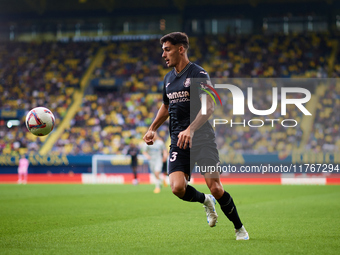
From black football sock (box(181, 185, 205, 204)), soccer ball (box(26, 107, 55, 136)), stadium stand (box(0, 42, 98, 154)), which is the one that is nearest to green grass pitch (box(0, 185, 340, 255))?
black football sock (box(181, 185, 205, 204))

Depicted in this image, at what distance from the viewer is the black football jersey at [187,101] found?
5.98m

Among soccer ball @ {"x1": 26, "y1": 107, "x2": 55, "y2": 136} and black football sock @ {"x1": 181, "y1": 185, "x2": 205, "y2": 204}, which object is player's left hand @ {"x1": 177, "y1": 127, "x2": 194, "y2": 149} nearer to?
black football sock @ {"x1": 181, "y1": 185, "x2": 205, "y2": 204}

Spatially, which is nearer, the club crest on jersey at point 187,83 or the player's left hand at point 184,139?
the player's left hand at point 184,139

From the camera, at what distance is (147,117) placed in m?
29.8

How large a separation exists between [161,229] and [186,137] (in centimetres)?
245

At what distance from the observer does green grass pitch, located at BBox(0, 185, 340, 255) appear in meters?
5.65

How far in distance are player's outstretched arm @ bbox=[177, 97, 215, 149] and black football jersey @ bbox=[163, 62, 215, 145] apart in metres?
0.25

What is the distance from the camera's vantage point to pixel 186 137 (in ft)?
18.5

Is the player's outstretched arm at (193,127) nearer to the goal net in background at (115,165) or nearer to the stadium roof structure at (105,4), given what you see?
the goal net in background at (115,165)

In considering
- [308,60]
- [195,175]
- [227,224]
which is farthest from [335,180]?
[227,224]

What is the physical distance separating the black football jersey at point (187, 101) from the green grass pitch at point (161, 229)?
134 centimetres

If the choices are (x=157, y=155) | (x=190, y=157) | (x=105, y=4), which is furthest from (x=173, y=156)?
(x=105, y=4)

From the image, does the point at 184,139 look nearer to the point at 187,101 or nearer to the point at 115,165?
the point at 187,101

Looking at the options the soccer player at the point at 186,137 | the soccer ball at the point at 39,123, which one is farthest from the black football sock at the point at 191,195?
the soccer ball at the point at 39,123
